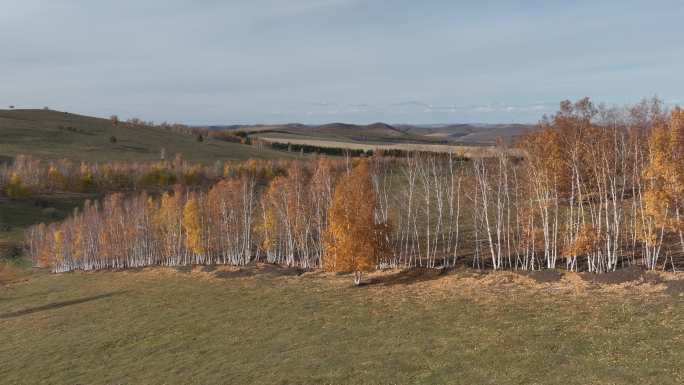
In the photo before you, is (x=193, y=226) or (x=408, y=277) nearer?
(x=408, y=277)

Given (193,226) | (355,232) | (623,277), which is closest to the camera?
(623,277)

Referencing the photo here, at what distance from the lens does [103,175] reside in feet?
472

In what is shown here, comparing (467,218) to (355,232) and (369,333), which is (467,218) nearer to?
(355,232)

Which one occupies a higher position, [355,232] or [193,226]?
[355,232]

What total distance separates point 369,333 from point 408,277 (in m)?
18.4

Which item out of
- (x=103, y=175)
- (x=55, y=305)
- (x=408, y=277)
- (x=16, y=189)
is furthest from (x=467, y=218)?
(x=103, y=175)

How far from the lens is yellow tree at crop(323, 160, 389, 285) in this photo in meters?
45.5

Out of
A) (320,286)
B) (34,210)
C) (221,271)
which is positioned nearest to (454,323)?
(320,286)

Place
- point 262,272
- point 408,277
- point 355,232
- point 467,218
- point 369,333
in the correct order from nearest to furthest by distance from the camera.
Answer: point 369,333 < point 355,232 < point 408,277 < point 262,272 < point 467,218

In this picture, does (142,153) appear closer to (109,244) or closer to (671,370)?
(109,244)

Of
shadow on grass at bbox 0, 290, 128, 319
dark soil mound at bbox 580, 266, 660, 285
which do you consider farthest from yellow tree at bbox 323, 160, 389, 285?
shadow on grass at bbox 0, 290, 128, 319

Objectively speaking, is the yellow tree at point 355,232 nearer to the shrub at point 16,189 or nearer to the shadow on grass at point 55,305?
the shadow on grass at point 55,305

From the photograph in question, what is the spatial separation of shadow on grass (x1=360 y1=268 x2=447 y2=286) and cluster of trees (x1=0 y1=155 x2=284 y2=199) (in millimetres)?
109619

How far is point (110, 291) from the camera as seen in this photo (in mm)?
57438
